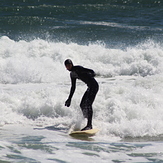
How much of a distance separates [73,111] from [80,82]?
11.3 feet

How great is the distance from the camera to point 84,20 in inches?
909

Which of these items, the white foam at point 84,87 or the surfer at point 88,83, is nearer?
the surfer at point 88,83

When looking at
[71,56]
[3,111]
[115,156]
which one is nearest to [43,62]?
[71,56]

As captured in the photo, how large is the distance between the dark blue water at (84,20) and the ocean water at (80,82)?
0.06m

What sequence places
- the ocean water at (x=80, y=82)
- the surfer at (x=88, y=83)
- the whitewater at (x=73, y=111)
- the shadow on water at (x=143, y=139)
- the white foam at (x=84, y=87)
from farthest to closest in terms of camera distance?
the white foam at (x=84, y=87), the surfer at (x=88, y=83), the shadow on water at (x=143, y=139), the ocean water at (x=80, y=82), the whitewater at (x=73, y=111)

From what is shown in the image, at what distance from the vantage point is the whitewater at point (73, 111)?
19.0ft

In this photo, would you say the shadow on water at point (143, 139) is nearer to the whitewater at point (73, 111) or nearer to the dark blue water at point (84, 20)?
the whitewater at point (73, 111)

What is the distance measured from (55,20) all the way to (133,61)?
9175mm

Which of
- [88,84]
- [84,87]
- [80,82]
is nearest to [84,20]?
[80,82]

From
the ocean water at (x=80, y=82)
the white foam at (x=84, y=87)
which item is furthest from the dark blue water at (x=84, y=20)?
the white foam at (x=84, y=87)

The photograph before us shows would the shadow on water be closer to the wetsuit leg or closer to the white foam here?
the white foam

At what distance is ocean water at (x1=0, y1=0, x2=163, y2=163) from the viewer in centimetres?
607

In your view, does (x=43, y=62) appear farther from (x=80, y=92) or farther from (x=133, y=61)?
(x=80, y=92)

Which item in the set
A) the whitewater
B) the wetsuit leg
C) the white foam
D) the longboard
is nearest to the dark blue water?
the white foam
